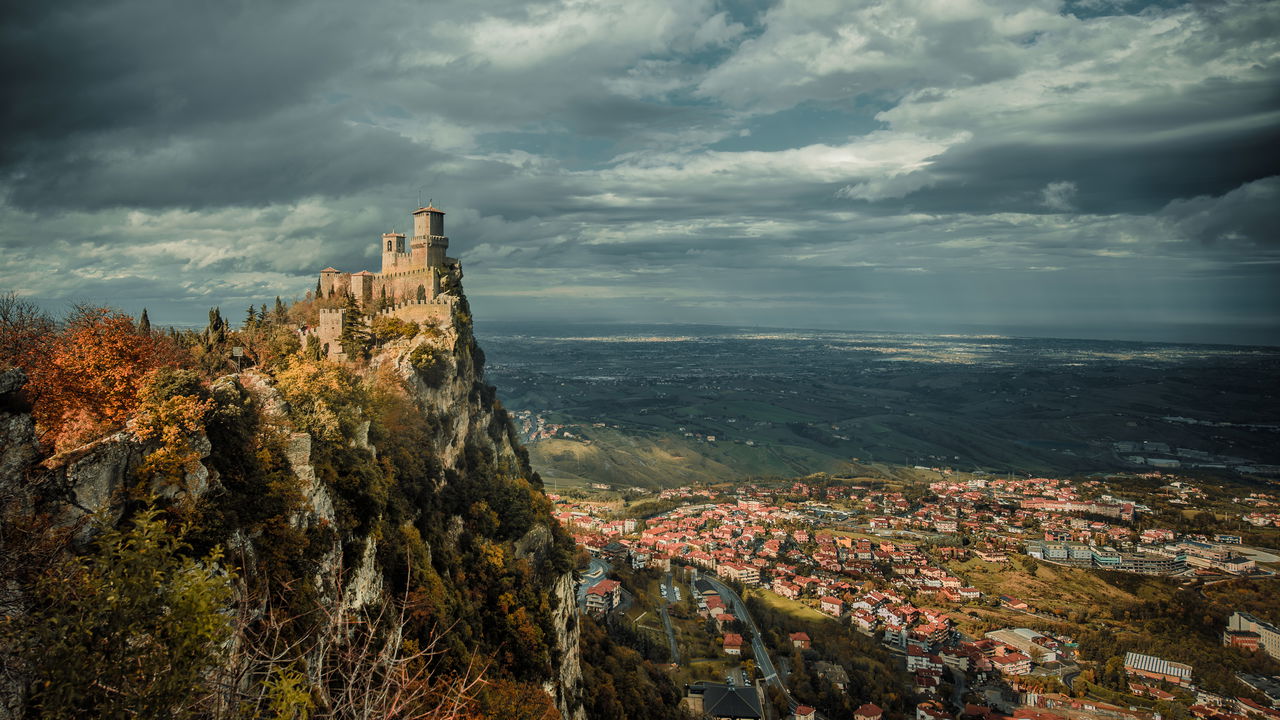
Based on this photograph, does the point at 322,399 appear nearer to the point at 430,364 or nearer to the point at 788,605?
the point at 430,364

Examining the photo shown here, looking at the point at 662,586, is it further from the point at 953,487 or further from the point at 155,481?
the point at 953,487

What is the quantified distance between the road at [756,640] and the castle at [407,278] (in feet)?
123

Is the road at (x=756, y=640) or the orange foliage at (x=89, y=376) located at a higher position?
the orange foliage at (x=89, y=376)

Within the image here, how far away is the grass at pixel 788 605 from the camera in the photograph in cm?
6819

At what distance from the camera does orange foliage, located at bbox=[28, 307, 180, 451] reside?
15.2m

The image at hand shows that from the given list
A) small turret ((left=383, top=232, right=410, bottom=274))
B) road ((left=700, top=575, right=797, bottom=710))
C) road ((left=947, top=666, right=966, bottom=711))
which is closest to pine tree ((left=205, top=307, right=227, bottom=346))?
small turret ((left=383, top=232, right=410, bottom=274))

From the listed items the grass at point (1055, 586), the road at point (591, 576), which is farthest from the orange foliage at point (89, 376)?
the grass at point (1055, 586)

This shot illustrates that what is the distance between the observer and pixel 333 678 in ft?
48.8

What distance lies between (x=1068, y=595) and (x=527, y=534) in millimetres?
65174

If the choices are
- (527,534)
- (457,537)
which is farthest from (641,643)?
(457,537)

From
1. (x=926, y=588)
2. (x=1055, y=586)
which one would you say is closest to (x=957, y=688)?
(x=926, y=588)

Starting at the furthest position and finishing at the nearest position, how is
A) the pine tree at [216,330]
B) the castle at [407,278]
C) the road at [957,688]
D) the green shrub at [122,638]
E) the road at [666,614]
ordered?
the road at [666,614] < the road at [957,688] < the castle at [407,278] < the pine tree at [216,330] < the green shrub at [122,638]

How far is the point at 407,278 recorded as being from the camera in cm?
4506

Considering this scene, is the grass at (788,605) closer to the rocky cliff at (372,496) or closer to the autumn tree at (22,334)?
the rocky cliff at (372,496)
